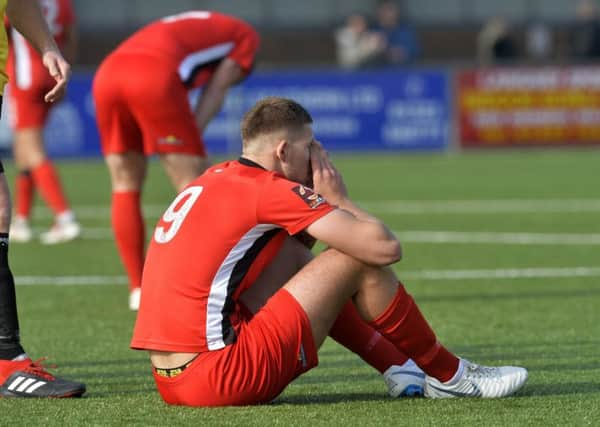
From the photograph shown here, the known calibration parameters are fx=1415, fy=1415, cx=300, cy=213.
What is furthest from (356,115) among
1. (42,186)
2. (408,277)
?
(408,277)

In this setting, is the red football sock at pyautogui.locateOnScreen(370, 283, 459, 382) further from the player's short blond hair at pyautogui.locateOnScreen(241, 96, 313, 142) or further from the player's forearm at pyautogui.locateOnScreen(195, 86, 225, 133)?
the player's forearm at pyautogui.locateOnScreen(195, 86, 225, 133)

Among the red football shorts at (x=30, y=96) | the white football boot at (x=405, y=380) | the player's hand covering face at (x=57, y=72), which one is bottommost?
the red football shorts at (x=30, y=96)

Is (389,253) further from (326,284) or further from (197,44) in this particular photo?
(197,44)

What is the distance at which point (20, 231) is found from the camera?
12.1m

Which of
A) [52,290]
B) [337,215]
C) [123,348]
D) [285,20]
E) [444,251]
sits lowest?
[285,20]

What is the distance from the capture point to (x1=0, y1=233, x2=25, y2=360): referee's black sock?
532 cm

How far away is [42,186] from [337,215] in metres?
7.17

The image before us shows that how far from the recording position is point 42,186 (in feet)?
38.3

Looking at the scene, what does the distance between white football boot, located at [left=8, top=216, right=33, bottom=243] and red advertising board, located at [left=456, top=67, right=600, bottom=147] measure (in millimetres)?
11186

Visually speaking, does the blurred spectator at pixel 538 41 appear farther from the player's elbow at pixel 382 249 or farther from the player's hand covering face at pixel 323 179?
the player's elbow at pixel 382 249

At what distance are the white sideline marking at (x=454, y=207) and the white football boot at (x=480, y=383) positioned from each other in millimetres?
8579

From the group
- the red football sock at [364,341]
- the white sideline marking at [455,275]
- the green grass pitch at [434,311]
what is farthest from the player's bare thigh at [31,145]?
the red football sock at [364,341]

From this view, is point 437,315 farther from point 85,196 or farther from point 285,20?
point 285,20

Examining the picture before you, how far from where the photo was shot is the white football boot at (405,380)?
5336 millimetres
